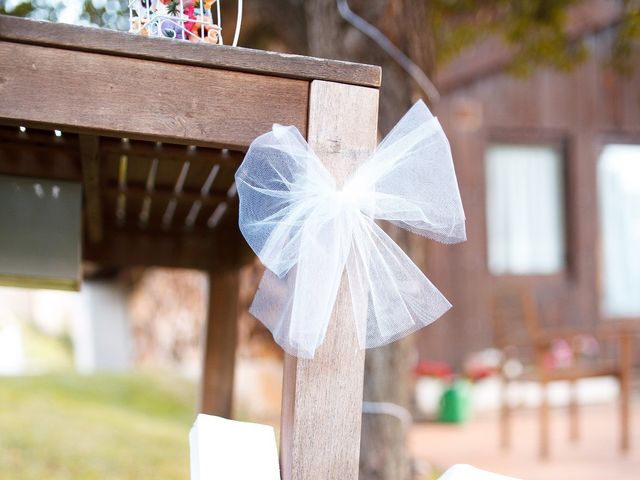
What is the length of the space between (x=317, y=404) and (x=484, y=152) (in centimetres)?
505

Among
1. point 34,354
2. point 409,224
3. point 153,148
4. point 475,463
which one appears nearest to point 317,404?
point 409,224

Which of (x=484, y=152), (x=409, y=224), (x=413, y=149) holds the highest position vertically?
(x=484, y=152)

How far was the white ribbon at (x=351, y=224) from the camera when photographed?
3.84 feet

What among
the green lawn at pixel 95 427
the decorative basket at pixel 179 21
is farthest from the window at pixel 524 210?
the decorative basket at pixel 179 21

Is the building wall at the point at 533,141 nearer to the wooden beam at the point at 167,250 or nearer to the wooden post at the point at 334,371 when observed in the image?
the wooden beam at the point at 167,250

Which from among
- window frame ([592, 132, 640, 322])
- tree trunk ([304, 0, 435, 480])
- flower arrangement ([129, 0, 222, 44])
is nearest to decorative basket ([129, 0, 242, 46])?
flower arrangement ([129, 0, 222, 44])

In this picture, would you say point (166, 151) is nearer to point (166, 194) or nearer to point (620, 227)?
point (166, 194)

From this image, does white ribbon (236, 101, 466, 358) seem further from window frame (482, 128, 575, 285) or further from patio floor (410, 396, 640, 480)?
window frame (482, 128, 575, 285)

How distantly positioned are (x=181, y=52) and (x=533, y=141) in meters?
5.43

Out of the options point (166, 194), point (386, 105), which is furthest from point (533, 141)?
point (166, 194)

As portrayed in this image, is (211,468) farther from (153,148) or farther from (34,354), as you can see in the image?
(34,354)

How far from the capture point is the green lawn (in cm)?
290

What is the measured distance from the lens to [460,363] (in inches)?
233

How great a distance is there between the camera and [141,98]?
45.3 inches
